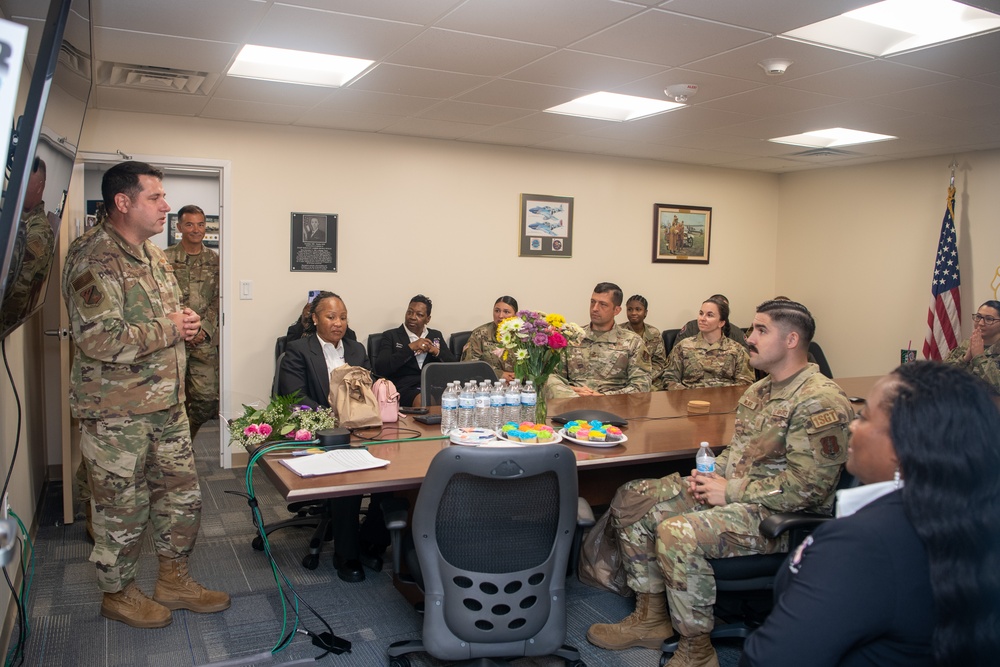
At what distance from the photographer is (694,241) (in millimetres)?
7594

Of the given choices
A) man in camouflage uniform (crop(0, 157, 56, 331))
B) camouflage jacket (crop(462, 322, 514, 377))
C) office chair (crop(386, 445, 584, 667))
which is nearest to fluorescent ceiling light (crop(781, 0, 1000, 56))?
office chair (crop(386, 445, 584, 667))

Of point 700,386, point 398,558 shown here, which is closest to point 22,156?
point 398,558

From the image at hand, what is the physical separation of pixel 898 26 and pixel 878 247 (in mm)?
3989

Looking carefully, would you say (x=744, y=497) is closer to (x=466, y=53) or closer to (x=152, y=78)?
(x=466, y=53)

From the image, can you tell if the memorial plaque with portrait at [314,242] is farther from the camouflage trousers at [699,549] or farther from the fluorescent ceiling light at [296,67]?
the camouflage trousers at [699,549]

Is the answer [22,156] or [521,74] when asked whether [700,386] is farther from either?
[22,156]

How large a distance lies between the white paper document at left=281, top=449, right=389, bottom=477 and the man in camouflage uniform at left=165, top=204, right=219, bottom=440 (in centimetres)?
249

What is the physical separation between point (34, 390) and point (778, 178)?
273 inches

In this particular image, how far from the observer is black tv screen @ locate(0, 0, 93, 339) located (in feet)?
3.69

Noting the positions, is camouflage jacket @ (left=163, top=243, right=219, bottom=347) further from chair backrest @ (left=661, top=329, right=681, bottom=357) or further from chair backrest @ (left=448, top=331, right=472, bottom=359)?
chair backrest @ (left=661, top=329, right=681, bottom=357)

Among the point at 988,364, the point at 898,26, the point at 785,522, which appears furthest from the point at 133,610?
the point at 988,364

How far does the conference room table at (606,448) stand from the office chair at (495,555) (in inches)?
9.2

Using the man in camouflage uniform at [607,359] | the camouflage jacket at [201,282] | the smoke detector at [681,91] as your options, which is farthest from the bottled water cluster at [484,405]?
the camouflage jacket at [201,282]

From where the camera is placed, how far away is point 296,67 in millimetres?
4348
